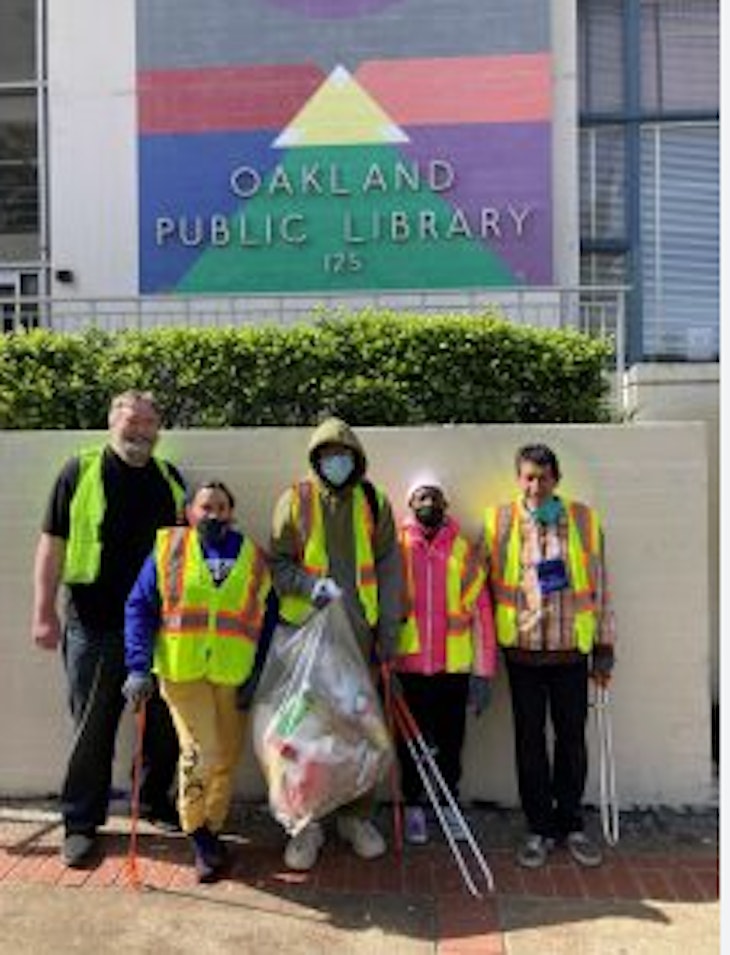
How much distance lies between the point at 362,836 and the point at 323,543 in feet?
4.24

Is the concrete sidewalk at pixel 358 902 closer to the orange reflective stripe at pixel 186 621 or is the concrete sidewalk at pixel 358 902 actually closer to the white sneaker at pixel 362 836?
the white sneaker at pixel 362 836

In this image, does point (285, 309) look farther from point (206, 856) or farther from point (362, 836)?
point (206, 856)

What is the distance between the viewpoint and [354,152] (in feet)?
39.7

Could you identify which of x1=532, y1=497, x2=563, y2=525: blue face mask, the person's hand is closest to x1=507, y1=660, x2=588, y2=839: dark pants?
x1=532, y1=497, x2=563, y2=525: blue face mask

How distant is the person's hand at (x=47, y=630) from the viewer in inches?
217

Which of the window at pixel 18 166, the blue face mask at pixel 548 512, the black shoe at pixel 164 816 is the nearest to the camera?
the blue face mask at pixel 548 512

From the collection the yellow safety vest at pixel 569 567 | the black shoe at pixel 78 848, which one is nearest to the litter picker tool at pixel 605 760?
the yellow safety vest at pixel 569 567

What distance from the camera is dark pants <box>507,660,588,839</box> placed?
5.51 meters

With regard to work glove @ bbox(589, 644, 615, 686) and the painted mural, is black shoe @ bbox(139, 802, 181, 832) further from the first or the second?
the painted mural

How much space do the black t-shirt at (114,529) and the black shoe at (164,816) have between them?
3.17ft

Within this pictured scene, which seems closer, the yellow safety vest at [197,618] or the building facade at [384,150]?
the yellow safety vest at [197,618]

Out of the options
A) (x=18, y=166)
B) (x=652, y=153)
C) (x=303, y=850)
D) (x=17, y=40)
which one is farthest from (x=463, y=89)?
(x=303, y=850)

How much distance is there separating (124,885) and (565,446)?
285 centimetres

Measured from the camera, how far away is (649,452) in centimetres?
612
